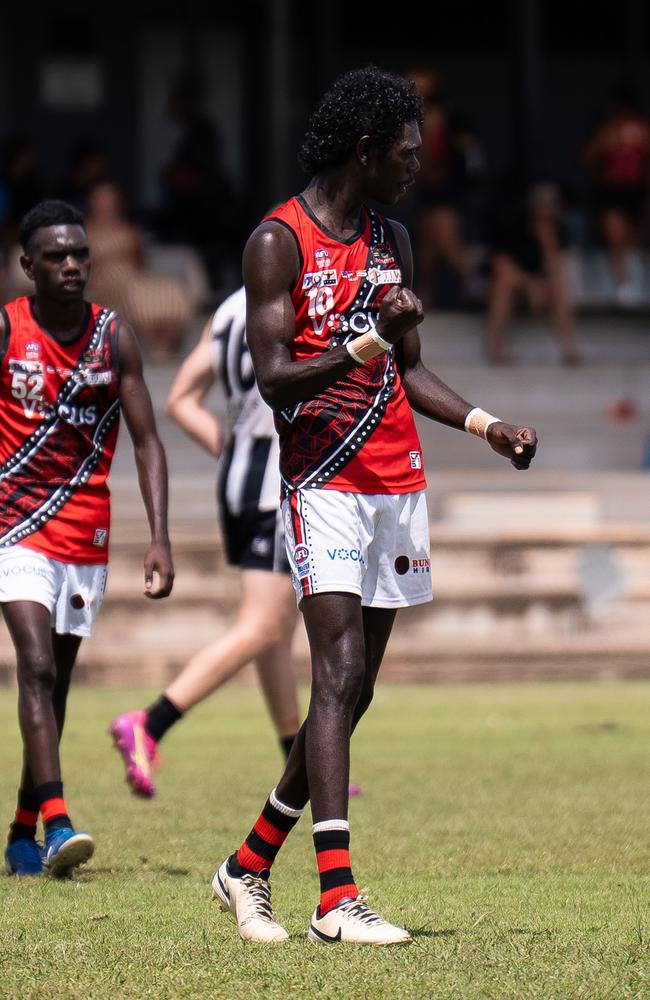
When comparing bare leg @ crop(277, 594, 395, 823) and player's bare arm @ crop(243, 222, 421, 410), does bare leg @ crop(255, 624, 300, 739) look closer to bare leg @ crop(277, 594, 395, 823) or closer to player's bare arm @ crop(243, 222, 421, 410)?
bare leg @ crop(277, 594, 395, 823)

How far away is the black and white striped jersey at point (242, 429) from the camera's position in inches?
308

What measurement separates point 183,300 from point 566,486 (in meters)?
4.70

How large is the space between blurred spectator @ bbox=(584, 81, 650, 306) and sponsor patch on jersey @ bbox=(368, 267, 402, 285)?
44.6ft

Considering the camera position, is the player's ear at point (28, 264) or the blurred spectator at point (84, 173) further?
the blurred spectator at point (84, 173)

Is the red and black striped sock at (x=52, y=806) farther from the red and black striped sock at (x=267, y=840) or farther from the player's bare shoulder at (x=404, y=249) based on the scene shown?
the player's bare shoulder at (x=404, y=249)

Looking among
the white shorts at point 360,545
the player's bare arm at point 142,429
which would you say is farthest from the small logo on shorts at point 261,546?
the white shorts at point 360,545

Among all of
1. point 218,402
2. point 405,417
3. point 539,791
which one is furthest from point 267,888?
point 218,402

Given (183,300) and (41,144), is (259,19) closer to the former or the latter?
(41,144)

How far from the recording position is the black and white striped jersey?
7.82 meters

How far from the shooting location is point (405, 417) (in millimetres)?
5254

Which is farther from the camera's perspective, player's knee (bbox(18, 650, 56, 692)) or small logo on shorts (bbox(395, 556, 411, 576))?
player's knee (bbox(18, 650, 56, 692))

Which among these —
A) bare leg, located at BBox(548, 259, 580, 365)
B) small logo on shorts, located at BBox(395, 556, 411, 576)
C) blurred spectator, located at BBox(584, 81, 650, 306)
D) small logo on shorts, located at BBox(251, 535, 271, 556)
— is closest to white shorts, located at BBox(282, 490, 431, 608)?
small logo on shorts, located at BBox(395, 556, 411, 576)

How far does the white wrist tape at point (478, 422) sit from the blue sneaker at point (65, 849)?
1689 mm

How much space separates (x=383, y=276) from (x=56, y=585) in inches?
66.3
